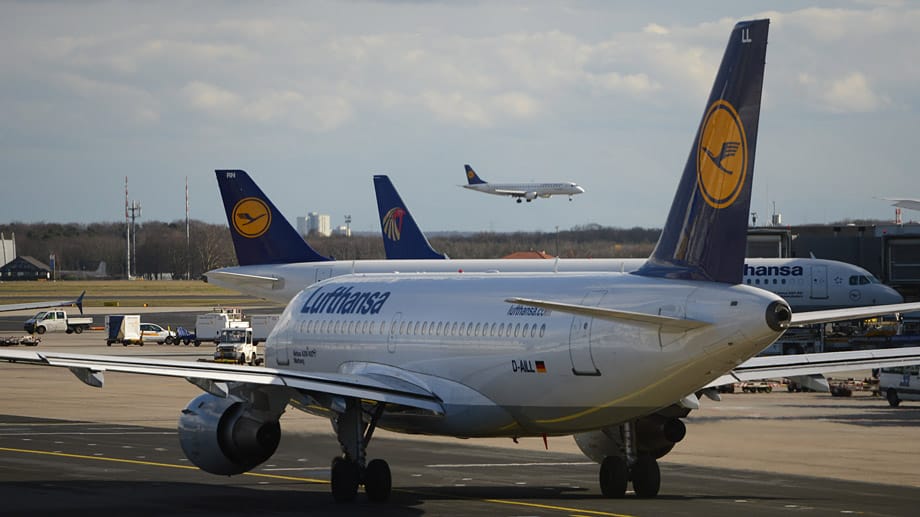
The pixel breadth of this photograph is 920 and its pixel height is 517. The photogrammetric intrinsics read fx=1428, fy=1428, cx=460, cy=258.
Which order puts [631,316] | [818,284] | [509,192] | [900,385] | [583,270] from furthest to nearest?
[509,192] < [818,284] < [583,270] < [900,385] < [631,316]

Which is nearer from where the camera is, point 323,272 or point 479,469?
point 479,469

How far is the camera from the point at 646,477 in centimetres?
2895

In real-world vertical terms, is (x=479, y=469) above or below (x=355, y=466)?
below

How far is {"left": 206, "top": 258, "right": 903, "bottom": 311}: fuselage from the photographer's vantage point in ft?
238

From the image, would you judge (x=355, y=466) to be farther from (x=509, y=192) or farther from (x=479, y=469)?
(x=509, y=192)

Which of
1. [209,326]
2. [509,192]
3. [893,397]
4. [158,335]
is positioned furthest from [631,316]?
[509,192]

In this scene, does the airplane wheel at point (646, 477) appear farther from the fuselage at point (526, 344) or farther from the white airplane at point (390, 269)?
the white airplane at point (390, 269)

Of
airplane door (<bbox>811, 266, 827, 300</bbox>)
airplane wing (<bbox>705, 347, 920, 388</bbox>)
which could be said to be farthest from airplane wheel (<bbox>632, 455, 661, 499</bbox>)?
airplane door (<bbox>811, 266, 827, 300</bbox>)

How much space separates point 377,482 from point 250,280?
147ft

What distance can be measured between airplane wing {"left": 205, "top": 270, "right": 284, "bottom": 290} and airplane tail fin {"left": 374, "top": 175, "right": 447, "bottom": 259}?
54.4ft

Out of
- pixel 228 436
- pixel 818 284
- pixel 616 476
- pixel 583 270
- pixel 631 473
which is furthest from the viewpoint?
pixel 818 284

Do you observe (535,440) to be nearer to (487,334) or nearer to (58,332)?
(487,334)

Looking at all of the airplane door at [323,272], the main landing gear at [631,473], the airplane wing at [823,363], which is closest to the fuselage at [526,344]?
the main landing gear at [631,473]

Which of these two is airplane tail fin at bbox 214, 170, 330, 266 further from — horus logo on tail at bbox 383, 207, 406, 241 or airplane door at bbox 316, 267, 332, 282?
horus logo on tail at bbox 383, 207, 406, 241
